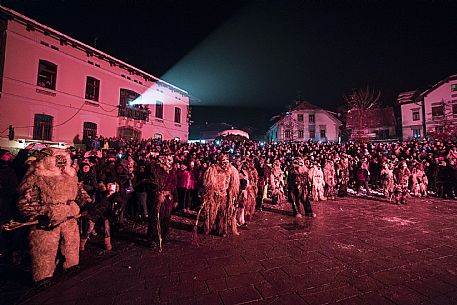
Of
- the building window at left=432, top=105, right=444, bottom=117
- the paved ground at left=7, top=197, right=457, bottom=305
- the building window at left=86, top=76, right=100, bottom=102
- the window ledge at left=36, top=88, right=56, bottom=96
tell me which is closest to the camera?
the paved ground at left=7, top=197, right=457, bottom=305

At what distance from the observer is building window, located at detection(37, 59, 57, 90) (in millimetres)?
14523

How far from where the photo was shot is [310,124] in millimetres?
43750

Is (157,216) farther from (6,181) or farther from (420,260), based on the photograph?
(420,260)

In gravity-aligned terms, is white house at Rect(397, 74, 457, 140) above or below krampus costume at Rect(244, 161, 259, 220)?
above

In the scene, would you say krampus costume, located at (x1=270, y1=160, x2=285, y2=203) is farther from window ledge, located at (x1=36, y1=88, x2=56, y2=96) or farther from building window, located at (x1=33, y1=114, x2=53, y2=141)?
window ledge, located at (x1=36, y1=88, x2=56, y2=96)

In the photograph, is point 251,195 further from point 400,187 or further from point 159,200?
point 400,187

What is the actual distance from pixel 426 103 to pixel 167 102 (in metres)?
36.5

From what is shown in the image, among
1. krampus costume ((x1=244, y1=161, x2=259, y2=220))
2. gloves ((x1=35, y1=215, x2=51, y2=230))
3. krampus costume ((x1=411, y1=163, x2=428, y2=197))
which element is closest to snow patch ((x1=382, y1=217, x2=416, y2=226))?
krampus costume ((x1=244, y1=161, x2=259, y2=220))

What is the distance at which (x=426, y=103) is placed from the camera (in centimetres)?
3328

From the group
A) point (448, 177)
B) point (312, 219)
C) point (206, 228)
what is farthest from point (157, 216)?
point (448, 177)

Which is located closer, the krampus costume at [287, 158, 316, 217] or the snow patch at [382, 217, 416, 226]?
the snow patch at [382, 217, 416, 226]

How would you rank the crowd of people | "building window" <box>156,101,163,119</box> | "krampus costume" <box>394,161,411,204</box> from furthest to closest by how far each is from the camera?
"building window" <box>156,101,163,119</box>
"krampus costume" <box>394,161,411,204</box>
the crowd of people

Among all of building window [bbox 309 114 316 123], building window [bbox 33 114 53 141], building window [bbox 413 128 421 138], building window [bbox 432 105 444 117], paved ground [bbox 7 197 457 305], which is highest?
building window [bbox 309 114 316 123]

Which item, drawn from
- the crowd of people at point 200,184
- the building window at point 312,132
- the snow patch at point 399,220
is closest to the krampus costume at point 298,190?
the crowd of people at point 200,184
